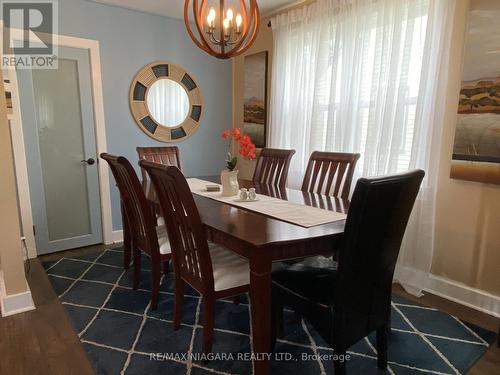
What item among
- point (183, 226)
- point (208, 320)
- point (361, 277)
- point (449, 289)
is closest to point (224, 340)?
point (208, 320)

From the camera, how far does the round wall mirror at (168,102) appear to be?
3.72 m

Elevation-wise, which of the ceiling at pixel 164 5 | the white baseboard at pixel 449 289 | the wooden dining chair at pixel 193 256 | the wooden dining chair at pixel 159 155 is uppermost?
the ceiling at pixel 164 5

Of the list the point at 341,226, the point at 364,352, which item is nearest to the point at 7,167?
the point at 341,226

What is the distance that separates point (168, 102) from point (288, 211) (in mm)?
2577

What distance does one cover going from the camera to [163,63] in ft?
12.2

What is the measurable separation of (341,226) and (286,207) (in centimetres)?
43

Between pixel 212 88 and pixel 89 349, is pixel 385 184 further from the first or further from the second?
pixel 212 88

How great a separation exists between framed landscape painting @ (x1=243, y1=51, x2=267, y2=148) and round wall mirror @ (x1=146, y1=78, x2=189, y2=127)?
0.77 meters

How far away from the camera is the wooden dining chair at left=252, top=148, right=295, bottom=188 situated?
9.28 ft

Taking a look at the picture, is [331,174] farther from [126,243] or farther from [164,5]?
[164,5]

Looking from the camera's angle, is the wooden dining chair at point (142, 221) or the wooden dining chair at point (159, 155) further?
the wooden dining chair at point (159, 155)

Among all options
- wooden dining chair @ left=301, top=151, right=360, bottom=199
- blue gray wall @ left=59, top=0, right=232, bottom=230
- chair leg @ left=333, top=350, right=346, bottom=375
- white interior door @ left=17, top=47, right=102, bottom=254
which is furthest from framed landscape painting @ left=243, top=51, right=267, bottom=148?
chair leg @ left=333, top=350, right=346, bottom=375

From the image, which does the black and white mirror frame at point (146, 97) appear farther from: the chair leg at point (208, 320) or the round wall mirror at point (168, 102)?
the chair leg at point (208, 320)

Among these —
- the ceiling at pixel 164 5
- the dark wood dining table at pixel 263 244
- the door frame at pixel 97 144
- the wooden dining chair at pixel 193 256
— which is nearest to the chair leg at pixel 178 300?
the wooden dining chair at pixel 193 256
